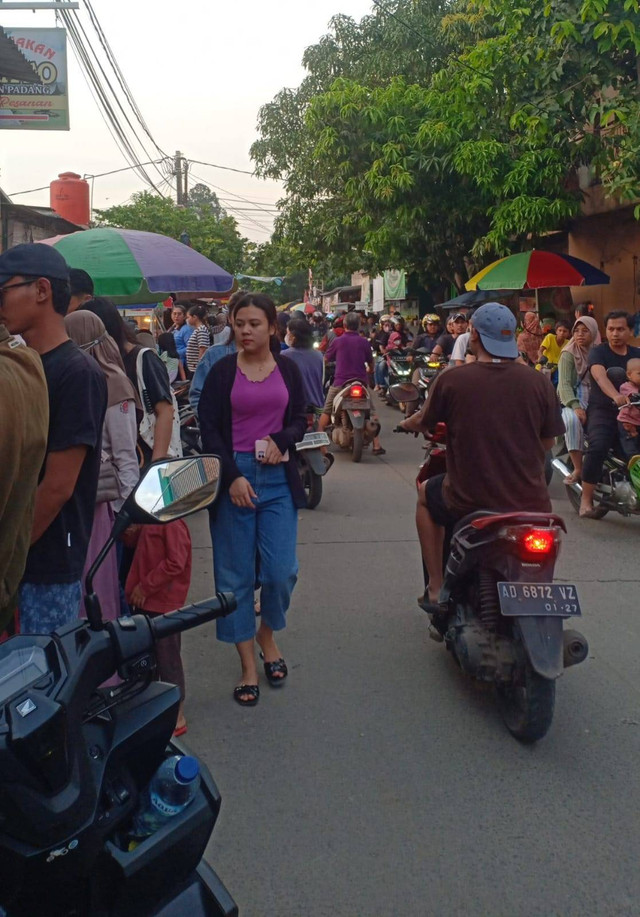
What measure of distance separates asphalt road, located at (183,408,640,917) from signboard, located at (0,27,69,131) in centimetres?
909

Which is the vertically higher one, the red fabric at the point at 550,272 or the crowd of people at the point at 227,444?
the red fabric at the point at 550,272

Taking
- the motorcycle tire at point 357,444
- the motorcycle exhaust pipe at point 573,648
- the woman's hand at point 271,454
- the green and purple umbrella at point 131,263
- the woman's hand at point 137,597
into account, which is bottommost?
the motorcycle tire at point 357,444

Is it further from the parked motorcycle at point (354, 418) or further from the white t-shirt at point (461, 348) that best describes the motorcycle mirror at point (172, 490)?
the parked motorcycle at point (354, 418)

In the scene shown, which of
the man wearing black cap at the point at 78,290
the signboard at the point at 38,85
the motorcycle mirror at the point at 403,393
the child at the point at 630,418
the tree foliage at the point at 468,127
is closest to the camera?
the man wearing black cap at the point at 78,290

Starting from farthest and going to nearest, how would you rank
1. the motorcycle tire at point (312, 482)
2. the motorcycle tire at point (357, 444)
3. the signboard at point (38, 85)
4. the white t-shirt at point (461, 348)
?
1. the signboard at point (38, 85)
2. the motorcycle tire at point (357, 444)
3. the white t-shirt at point (461, 348)
4. the motorcycle tire at point (312, 482)

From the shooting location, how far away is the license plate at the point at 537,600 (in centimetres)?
366

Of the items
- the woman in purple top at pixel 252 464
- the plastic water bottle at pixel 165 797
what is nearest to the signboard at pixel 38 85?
the woman in purple top at pixel 252 464

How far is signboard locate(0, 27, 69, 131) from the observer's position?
12.0 meters

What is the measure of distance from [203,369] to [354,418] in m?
6.52

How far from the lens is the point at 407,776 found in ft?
11.5

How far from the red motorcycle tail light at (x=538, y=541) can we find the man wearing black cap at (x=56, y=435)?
1838 millimetres

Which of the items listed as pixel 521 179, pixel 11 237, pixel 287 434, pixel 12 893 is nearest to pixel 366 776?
pixel 287 434

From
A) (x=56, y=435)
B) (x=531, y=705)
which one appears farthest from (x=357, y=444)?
(x=56, y=435)

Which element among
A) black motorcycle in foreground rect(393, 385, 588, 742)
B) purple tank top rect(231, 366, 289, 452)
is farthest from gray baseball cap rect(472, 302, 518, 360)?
purple tank top rect(231, 366, 289, 452)
